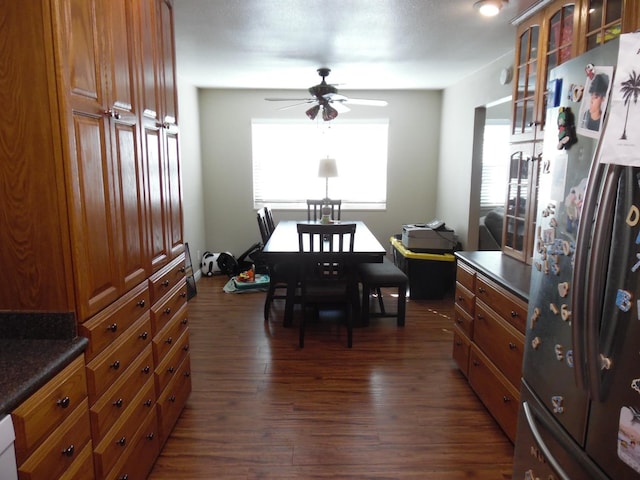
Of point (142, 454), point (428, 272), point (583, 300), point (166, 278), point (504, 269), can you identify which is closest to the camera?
point (583, 300)

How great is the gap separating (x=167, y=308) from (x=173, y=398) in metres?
0.51

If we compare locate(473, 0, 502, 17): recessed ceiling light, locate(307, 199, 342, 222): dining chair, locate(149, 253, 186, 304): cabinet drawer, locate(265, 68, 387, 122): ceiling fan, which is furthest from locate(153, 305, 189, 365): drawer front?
locate(307, 199, 342, 222): dining chair

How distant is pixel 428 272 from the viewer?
4582 mm

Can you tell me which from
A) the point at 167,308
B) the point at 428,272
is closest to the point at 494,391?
the point at 167,308

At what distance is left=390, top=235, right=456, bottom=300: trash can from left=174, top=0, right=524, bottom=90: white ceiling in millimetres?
1915

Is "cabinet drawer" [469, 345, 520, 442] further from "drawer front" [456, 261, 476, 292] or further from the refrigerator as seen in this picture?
Answer: the refrigerator

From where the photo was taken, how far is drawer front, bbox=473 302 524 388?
2058 mm

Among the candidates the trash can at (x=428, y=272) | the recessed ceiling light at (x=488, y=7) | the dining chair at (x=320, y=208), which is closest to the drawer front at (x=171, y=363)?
the recessed ceiling light at (x=488, y=7)

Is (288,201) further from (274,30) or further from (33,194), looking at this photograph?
(33,194)

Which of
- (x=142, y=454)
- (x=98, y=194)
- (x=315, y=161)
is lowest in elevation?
(x=142, y=454)

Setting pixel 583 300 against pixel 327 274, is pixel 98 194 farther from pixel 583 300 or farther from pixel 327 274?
pixel 327 274

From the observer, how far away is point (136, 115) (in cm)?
177

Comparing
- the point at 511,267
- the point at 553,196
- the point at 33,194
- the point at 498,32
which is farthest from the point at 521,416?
the point at 498,32

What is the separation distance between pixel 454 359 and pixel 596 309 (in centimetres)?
210
